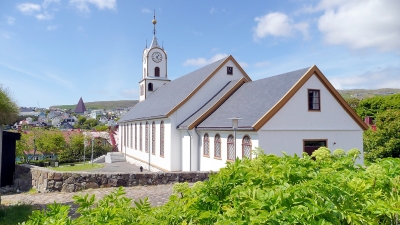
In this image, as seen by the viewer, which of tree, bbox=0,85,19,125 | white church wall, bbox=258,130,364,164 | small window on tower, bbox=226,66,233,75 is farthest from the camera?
small window on tower, bbox=226,66,233,75

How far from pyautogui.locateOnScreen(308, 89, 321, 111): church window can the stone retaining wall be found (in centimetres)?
739

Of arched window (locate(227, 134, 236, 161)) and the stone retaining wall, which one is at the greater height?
arched window (locate(227, 134, 236, 161))

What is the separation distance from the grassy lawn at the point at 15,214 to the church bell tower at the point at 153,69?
3091 cm

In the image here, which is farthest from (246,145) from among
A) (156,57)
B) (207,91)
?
(156,57)

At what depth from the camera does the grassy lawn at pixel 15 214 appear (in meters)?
7.21

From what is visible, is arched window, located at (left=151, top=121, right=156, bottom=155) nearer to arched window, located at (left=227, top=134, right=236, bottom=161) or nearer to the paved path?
arched window, located at (left=227, top=134, right=236, bottom=161)

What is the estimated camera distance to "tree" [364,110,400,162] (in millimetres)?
26552

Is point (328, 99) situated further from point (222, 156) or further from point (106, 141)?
point (106, 141)

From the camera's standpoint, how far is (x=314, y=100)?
53.8ft

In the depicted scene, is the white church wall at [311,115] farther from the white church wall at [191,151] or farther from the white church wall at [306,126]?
the white church wall at [191,151]

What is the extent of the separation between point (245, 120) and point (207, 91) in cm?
724

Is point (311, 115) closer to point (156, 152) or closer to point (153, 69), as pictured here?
point (156, 152)

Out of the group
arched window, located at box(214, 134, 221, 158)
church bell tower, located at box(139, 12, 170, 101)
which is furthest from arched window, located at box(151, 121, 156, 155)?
church bell tower, located at box(139, 12, 170, 101)

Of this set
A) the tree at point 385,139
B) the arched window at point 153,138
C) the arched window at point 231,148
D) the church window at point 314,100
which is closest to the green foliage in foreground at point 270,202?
the arched window at point 231,148
